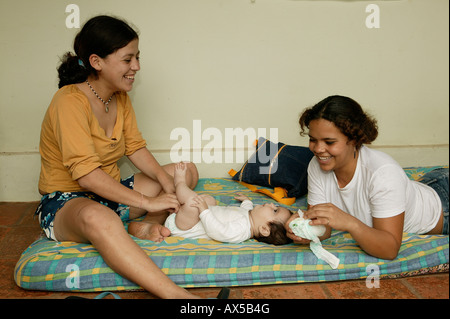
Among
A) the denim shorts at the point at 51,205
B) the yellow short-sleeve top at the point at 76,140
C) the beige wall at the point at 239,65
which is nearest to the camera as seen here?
the yellow short-sleeve top at the point at 76,140

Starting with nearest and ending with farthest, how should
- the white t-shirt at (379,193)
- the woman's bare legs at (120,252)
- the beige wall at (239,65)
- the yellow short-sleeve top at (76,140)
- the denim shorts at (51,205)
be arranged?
the woman's bare legs at (120,252), the white t-shirt at (379,193), the yellow short-sleeve top at (76,140), the denim shorts at (51,205), the beige wall at (239,65)

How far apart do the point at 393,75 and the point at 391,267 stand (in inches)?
78.2

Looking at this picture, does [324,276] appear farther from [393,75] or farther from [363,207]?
[393,75]

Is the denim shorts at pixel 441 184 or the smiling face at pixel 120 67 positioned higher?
the smiling face at pixel 120 67

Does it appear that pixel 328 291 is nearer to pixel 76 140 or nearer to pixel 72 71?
pixel 76 140

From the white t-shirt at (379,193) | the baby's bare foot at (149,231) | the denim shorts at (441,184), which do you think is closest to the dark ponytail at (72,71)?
the baby's bare foot at (149,231)

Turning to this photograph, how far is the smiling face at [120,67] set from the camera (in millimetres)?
2078

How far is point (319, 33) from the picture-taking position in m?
3.25

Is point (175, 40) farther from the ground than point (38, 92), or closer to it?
farther from the ground

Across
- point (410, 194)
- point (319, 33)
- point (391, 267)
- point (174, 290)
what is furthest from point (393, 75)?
point (174, 290)

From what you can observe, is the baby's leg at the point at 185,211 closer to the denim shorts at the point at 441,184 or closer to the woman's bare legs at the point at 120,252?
the woman's bare legs at the point at 120,252

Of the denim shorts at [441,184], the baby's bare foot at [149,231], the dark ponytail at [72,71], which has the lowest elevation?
the baby's bare foot at [149,231]

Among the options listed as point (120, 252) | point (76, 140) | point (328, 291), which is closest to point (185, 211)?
point (120, 252)

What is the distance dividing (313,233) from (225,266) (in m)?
0.44
